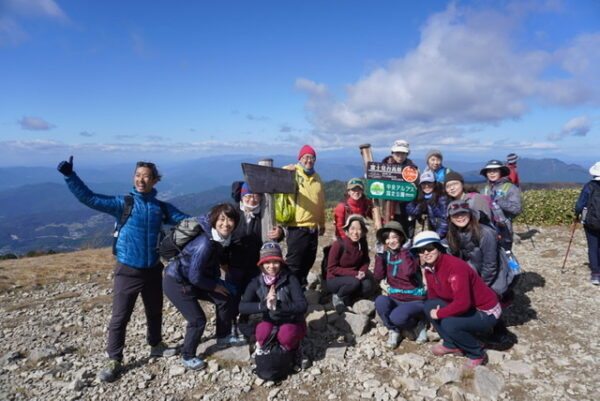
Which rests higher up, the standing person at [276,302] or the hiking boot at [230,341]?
the standing person at [276,302]

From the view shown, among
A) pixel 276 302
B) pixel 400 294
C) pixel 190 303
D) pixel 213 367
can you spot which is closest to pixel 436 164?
pixel 400 294

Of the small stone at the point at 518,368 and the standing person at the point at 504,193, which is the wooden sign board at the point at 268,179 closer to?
the standing person at the point at 504,193

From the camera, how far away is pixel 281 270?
4984 mm

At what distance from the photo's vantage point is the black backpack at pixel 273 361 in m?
4.68

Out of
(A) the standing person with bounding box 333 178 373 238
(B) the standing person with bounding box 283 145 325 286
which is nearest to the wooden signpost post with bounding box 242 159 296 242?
(B) the standing person with bounding box 283 145 325 286

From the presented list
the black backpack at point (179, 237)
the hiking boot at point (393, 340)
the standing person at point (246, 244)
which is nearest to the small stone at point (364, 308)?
the hiking boot at point (393, 340)

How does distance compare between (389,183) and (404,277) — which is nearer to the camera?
(404,277)

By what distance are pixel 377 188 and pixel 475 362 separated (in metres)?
3.68

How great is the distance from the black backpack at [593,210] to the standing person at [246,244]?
23.8 ft

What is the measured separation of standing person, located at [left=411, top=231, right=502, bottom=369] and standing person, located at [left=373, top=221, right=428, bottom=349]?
1.76 ft

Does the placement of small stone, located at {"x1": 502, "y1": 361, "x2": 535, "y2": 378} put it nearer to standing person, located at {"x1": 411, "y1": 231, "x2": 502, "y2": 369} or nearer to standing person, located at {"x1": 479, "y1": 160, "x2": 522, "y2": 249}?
standing person, located at {"x1": 411, "y1": 231, "x2": 502, "y2": 369}

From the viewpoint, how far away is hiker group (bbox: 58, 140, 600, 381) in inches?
185

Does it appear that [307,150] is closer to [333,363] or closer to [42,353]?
[333,363]

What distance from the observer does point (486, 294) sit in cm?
474
